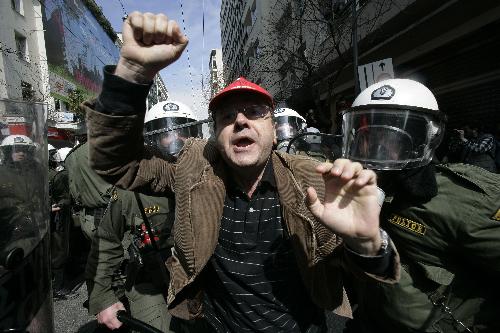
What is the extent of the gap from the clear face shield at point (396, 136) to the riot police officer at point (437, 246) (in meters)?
0.01

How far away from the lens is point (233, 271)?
1686mm

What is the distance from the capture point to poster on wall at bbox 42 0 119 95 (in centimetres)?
2429

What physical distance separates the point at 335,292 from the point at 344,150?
0.95 metres

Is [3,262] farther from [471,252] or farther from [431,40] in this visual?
[431,40]

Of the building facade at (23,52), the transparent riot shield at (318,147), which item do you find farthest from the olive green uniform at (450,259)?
the building facade at (23,52)

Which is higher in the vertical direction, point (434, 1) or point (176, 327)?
point (434, 1)

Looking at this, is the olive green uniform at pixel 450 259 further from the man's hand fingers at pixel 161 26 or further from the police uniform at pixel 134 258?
the police uniform at pixel 134 258

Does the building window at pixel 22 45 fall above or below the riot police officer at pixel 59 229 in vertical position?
above

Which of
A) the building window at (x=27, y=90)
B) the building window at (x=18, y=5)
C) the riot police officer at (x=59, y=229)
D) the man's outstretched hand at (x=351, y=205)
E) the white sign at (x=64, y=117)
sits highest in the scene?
the building window at (x=18, y=5)

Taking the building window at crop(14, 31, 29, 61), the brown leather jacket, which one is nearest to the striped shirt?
the brown leather jacket

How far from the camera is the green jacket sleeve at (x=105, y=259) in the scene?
241 centimetres

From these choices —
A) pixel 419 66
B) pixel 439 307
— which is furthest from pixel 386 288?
pixel 419 66

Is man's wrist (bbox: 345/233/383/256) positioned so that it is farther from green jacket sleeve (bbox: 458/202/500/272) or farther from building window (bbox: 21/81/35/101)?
building window (bbox: 21/81/35/101)

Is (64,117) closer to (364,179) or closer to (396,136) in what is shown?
(396,136)
